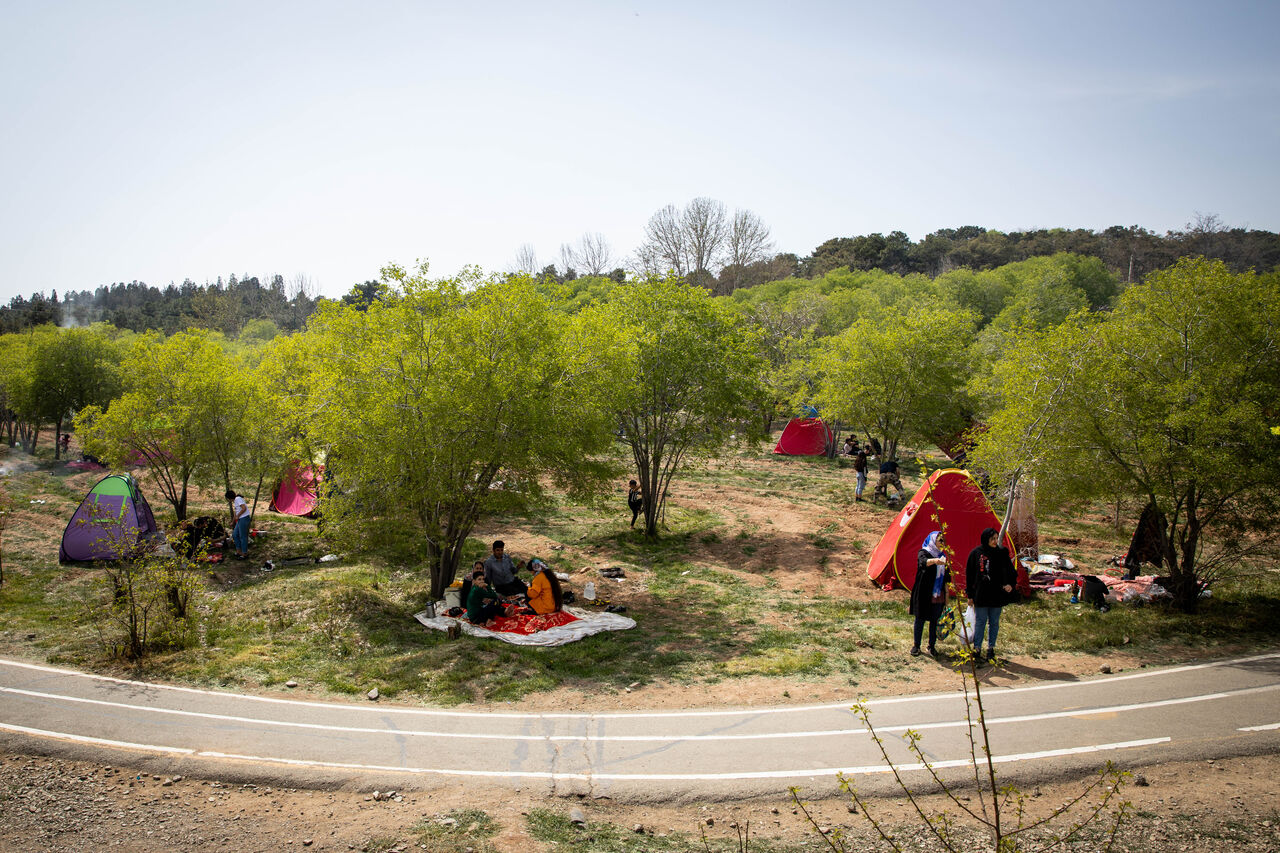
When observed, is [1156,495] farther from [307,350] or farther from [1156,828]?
[307,350]

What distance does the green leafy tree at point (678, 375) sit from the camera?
18797 mm

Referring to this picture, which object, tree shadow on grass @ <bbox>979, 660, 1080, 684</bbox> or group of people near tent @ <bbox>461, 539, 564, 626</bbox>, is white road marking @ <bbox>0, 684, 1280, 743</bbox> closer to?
tree shadow on grass @ <bbox>979, 660, 1080, 684</bbox>

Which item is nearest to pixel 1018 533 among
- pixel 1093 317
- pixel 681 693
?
pixel 1093 317

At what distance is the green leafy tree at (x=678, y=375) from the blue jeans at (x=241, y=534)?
9552 millimetres

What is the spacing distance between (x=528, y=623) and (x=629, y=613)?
7.27 feet

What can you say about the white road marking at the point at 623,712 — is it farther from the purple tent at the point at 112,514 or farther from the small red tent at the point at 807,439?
the small red tent at the point at 807,439

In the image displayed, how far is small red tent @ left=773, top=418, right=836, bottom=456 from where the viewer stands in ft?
123

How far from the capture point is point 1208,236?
7862 centimetres

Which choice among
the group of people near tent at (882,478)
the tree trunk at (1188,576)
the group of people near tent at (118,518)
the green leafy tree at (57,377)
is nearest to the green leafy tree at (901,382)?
the group of people near tent at (882,478)

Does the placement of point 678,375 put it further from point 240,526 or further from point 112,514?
point 112,514

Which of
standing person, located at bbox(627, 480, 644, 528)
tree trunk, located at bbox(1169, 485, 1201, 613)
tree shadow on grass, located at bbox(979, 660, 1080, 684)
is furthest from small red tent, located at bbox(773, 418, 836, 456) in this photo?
tree shadow on grass, located at bbox(979, 660, 1080, 684)

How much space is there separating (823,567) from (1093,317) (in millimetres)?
7588

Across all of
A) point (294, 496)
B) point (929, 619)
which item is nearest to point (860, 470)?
point (929, 619)

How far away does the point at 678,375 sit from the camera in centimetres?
1886
